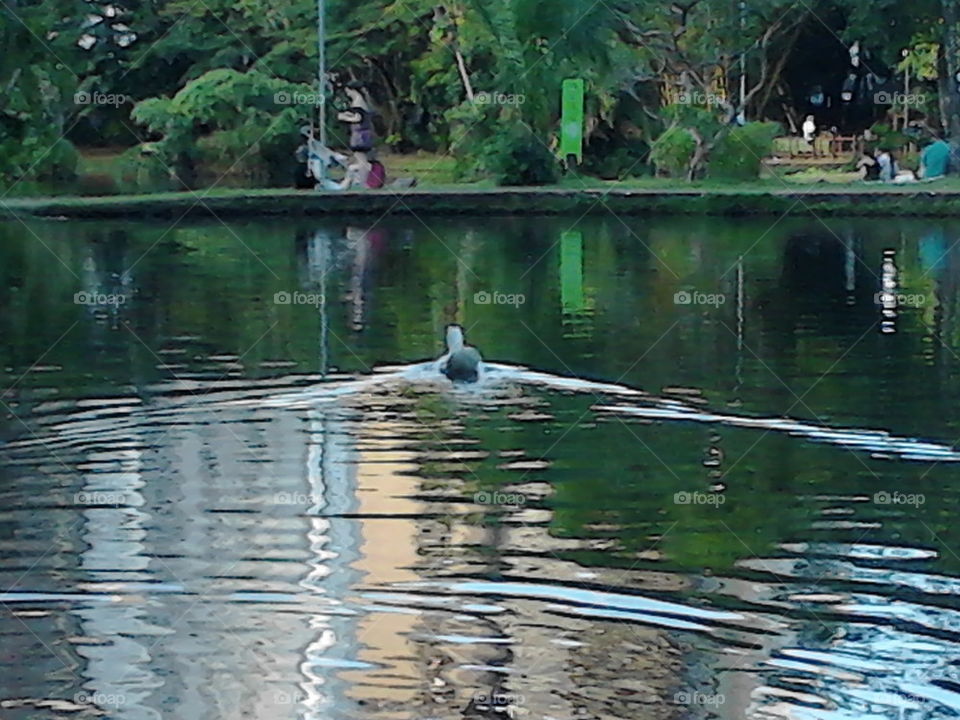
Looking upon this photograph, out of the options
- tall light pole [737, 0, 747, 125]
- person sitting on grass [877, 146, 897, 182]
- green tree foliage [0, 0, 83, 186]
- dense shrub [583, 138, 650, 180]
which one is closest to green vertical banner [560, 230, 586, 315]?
green tree foliage [0, 0, 83, 186]

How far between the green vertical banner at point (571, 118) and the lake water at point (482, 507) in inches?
747

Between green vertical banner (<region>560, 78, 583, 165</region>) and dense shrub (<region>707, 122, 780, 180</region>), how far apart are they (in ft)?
8.74

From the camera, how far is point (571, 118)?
125 ft

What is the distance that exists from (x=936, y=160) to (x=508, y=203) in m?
10.1

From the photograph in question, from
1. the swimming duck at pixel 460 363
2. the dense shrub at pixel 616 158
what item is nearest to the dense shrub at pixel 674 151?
the dense shrub at pixel 616 158

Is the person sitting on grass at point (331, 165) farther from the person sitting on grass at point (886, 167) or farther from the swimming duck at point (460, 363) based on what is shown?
the swimming duck at point (460, 363)

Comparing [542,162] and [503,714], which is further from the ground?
[542,162]

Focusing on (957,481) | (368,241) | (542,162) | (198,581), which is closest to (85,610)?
(198,581)

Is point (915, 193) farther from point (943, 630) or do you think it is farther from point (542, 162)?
point (943, 630)

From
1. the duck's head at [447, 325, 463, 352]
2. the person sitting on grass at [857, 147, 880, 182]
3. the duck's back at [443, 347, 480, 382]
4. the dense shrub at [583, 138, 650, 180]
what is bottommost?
the duck's back at [443, 347, 480, 382]

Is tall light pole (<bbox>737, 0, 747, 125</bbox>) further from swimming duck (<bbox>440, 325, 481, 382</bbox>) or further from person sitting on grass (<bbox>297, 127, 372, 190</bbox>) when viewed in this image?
swimming duck (<bbox>440, 325, 481, 382</bbox>)

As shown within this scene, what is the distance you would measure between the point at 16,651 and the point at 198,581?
1090mm

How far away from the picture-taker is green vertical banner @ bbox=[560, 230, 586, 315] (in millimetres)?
18188

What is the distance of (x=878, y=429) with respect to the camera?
11242 mm
